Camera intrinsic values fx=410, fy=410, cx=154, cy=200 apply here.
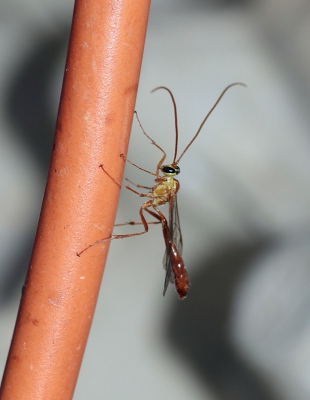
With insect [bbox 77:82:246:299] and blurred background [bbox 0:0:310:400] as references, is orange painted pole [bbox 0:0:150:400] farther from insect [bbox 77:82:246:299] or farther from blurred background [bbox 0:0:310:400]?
blurred background [bbox 0:0:310:400]

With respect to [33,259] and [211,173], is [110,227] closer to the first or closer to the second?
[33,259]

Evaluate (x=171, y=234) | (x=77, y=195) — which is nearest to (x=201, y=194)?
(x=171, y=234)

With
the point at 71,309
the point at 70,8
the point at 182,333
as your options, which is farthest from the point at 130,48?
the point at 182,333

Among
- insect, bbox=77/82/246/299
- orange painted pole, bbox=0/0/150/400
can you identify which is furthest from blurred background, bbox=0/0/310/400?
orange painted pole, bbox=0/0/150/400

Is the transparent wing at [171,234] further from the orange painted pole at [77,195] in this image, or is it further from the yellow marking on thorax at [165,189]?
the orange painted pole at [77,195]

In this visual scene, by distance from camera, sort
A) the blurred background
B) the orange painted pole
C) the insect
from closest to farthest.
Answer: the orange painted pole, the insect, the blurred background

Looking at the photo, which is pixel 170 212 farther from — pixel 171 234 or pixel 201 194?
pixel 201 194

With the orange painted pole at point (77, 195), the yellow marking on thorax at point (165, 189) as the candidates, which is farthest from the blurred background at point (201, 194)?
the orange painted pole at point (77, 195)
